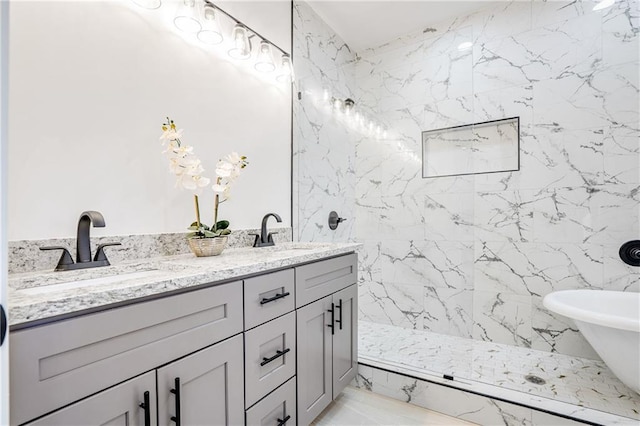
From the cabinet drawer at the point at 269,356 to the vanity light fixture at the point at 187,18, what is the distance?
150 centimetres

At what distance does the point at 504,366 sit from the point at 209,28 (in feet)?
9.21

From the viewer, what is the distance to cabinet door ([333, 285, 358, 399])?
5.92ft

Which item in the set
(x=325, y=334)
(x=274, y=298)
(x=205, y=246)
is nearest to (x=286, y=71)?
(x=205, y=246)

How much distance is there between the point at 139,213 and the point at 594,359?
3.10 m

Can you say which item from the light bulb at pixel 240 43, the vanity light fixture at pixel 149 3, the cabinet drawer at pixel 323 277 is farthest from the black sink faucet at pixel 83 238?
the light bulb at pixel 240 43

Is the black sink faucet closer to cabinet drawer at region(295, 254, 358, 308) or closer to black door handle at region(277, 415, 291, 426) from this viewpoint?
cabinet drawer at region(295, 254, 358, 308)

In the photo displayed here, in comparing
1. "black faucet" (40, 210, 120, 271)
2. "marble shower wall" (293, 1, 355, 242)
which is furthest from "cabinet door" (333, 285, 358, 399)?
"black faucet" (40, 210, 120, 271)

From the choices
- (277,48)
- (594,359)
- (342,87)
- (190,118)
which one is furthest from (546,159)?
(190,118)

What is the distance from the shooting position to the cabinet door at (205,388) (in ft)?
3.07

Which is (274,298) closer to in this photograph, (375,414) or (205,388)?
(205,388)

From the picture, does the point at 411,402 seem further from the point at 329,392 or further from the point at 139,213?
the point at 139,213

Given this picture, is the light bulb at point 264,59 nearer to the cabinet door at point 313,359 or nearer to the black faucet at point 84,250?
the black faucet at point 84,250

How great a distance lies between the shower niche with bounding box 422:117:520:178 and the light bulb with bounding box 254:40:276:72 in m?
1.57

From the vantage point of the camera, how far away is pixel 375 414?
1.91 meters
